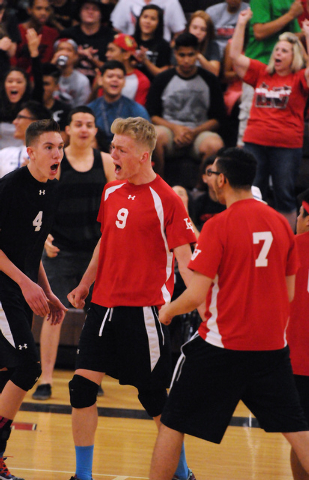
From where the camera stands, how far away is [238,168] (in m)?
3.33

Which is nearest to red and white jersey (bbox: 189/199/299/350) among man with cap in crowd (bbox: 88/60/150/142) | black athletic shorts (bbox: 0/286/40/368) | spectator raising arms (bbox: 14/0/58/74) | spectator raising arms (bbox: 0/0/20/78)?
black athletic shorts (bbox: 0/286/40/368)

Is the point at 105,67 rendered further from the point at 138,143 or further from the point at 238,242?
the point at 238,242

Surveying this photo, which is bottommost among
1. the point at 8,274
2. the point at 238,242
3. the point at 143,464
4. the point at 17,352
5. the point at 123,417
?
the point at 123,417

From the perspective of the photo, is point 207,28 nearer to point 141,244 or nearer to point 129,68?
point 129,68

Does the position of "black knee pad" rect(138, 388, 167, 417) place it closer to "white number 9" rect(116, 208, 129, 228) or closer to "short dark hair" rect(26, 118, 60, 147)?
"white number 9" rect(116, 208, 129, 228)

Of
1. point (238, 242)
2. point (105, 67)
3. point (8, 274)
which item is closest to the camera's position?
point (238, 242)

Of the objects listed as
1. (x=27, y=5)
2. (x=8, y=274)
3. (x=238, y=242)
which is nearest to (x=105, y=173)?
(x=8, y=274)

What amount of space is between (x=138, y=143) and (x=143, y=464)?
2153 mm

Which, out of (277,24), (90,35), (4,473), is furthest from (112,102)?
(4,473)

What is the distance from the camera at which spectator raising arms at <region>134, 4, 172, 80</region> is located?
29.2ft

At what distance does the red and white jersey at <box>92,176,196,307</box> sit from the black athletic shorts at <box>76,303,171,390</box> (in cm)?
8

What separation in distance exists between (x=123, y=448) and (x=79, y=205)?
7.74 ft

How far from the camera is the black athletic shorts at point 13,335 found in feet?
12.8

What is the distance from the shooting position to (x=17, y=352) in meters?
3.89
